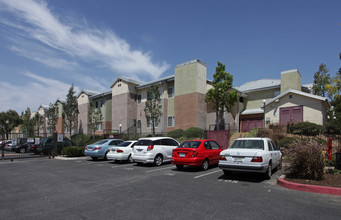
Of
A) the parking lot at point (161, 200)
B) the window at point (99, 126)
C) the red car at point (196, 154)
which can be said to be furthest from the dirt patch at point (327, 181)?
the window at point (99, 126)

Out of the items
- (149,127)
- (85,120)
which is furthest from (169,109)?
(85,120)

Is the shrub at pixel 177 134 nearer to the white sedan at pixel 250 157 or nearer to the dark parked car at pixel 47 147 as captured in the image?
the dark parked car at pixel 47 147

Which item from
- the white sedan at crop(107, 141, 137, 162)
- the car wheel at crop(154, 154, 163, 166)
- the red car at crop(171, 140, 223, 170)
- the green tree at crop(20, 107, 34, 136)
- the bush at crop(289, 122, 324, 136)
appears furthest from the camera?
the green tree at crop(20, 107, 34, 136)

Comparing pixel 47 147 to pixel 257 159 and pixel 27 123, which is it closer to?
pixel 257 159

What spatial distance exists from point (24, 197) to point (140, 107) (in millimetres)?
27119

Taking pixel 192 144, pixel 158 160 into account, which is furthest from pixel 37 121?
pixel 192 144

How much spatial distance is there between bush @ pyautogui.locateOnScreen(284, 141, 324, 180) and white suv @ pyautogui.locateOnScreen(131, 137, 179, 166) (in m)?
7.02

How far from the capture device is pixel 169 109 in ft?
98.7

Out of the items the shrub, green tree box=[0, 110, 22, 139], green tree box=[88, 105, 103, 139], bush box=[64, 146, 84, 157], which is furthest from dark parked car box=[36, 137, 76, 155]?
green tree box=[0, 110, 22, 139]

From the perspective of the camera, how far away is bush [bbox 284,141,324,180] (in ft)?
26.9

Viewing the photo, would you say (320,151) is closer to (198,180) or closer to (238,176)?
(238,176)

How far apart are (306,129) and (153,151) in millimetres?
13986

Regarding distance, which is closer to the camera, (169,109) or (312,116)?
(312,116)

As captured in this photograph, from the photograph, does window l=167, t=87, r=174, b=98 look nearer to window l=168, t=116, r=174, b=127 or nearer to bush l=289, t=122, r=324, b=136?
window l=168, t=116, r=174, b=127
